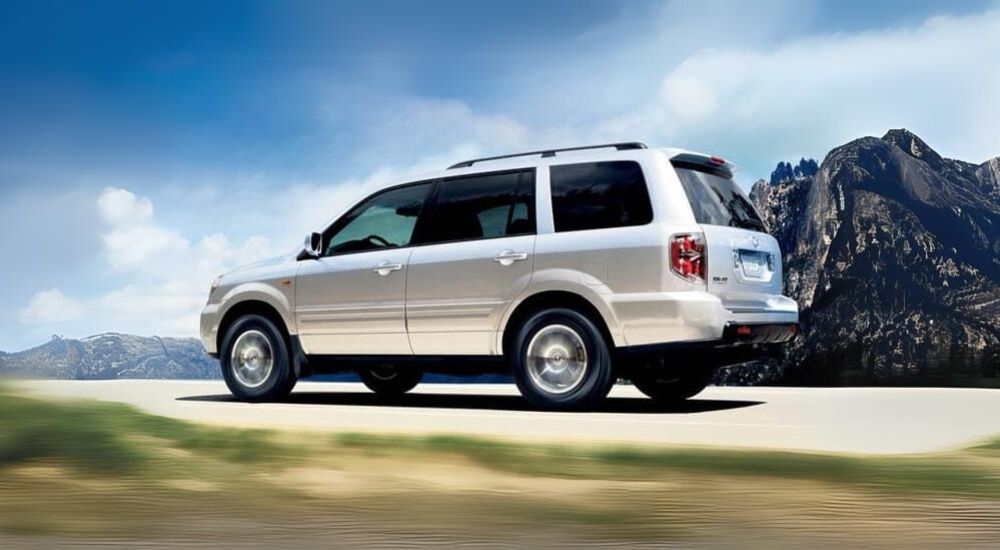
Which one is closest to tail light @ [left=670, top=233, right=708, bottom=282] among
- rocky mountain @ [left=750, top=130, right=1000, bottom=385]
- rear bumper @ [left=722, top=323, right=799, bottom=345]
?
rear bumper @ [left=722, top=323, right=799, bottom=345]

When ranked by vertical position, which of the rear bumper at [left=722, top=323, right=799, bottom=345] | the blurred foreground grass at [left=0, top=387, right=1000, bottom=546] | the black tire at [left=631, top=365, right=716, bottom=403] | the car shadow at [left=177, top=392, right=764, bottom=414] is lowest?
the blurred foreground grass at [left=0, top=387, right=1000, bottom=546]

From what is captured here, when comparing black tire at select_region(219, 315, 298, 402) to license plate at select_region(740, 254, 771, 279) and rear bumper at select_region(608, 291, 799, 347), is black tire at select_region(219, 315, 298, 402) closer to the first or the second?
rear bumper at select_region(608, 291, 799, 347)

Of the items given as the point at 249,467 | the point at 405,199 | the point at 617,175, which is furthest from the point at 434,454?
the point at 405,199

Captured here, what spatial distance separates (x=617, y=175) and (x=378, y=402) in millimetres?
3394

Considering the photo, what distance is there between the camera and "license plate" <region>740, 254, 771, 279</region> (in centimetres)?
1020

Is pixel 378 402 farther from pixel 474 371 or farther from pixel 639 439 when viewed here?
pixel 639 439

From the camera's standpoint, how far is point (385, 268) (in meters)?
11.2

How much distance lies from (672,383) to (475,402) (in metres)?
1.82

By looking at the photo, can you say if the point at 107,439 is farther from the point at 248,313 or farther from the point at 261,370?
the point at 248,313

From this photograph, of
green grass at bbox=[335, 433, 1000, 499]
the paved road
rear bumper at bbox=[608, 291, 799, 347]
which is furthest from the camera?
rear bumper at bbox=[608, 291, 799, 347]

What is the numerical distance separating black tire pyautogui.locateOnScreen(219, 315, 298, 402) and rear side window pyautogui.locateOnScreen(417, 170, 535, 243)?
182 centimetres

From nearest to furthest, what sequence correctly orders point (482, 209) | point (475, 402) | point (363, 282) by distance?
point (482, 209), point (363, 282), point (475, 402)

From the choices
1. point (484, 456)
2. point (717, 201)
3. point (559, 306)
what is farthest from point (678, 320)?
point (484, 456)

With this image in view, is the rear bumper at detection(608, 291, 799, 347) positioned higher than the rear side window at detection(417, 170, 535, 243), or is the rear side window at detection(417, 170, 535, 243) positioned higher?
the rear side window at detection(417, 170, 535, 243)
